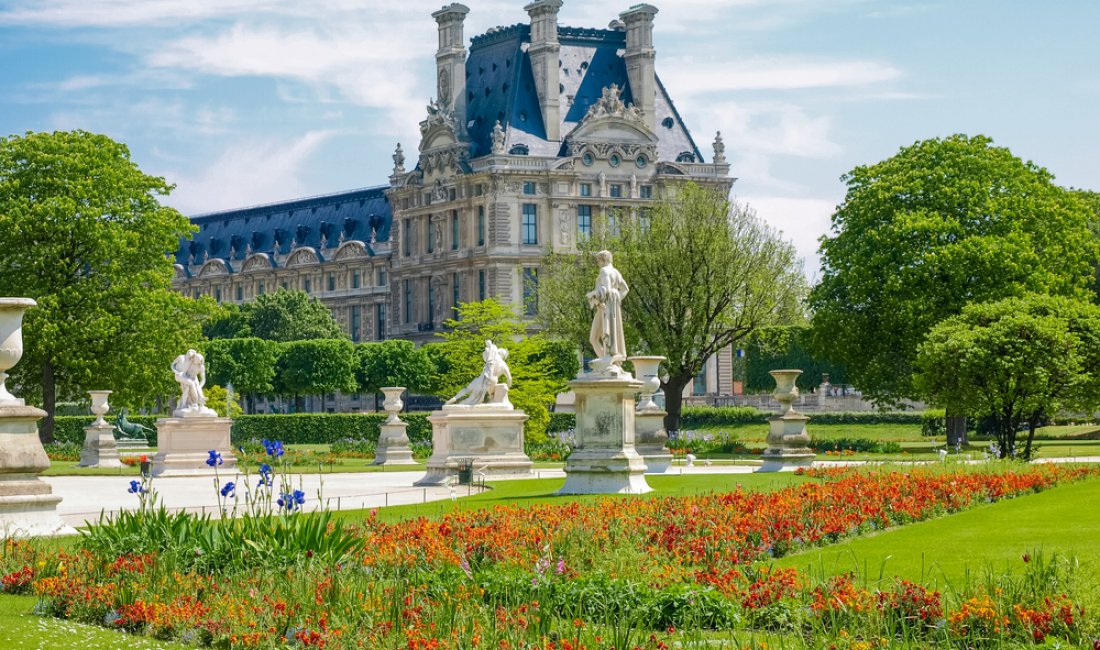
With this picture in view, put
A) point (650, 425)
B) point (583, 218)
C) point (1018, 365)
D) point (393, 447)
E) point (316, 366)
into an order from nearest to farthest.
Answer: point (1018, 365)
point (650, 425)
point (393, 447)
point (316, 366)
point (583, 218)

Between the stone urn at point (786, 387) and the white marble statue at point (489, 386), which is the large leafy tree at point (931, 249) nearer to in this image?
the stone urn at point (786, 387)

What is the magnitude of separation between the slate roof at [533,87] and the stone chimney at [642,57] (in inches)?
35.8

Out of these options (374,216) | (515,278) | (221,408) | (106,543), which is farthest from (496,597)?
(374,216)

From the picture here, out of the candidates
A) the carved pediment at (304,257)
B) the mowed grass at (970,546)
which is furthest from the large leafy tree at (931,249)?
the carved pediment at (304,257)

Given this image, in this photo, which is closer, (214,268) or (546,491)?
(546,491)

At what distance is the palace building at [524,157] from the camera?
10156 centimetres

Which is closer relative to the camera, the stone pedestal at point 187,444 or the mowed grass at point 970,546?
the mowed grass at point 970,546

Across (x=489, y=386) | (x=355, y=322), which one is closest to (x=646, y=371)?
(x=489, y=386)

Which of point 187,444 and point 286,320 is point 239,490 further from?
point 286,320

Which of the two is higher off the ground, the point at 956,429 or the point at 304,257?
the point at 304,257

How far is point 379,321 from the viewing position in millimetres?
124750

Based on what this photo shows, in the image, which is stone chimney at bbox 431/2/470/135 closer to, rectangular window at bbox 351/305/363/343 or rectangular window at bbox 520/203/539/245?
rectangular window at bbox 520/203/539/245

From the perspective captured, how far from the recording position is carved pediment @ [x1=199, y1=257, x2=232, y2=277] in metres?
141

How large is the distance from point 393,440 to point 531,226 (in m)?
58.2
